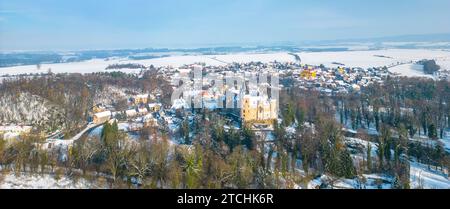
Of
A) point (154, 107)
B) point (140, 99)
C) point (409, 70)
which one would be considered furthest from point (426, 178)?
point (409, 70)

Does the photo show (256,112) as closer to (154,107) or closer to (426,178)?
(154,107)

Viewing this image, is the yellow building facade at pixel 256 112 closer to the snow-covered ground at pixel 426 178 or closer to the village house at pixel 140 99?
the snow-covered ground at pixel 426 178

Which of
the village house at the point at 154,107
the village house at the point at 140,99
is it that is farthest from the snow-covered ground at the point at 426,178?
the village house at the point at 140,99

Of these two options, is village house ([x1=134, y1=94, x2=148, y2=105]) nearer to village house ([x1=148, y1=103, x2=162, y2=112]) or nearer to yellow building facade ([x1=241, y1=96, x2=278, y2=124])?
village house ([x1=148, y1=103, x2=162, y2=112])

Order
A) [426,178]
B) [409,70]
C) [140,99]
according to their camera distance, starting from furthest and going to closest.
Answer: [409,70] → [140,99] → [426,178]

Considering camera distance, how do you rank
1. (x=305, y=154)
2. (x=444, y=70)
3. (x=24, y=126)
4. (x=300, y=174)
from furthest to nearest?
(x=444, y=70)
(x=24, y=126)
(x=305, y=154)
(x=300, y=174)

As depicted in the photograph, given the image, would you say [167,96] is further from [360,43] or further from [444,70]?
[360,43]

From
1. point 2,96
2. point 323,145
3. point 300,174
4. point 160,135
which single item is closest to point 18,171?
point 160,135

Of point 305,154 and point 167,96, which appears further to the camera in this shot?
point 167,96
